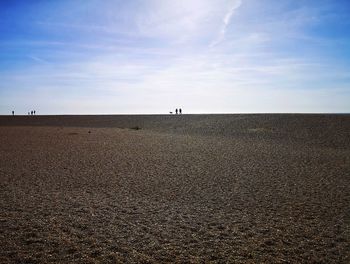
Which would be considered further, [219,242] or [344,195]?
[344,195]

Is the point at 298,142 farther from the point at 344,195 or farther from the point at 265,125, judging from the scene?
the point at 344,195

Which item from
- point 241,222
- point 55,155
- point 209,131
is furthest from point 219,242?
point 209,131

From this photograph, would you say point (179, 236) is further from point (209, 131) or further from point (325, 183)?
point (209, 131)

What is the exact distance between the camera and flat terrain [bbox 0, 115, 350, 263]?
6.28 meters

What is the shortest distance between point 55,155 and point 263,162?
418 inches

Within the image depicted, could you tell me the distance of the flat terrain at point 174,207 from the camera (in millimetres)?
6277

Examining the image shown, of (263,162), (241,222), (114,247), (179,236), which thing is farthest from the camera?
(263,162)

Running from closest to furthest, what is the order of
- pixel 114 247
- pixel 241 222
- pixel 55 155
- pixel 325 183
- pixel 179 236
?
pixel 114 247
pixel 179 236
pixel 241 222
pixel 325 183
pixel 55 155

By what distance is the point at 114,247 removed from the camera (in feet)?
21.1

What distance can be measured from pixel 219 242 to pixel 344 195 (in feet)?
18.5

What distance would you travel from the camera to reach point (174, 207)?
923 cm

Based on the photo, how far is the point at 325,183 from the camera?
12102 millimetres

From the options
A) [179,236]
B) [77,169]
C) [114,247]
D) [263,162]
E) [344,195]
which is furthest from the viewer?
[263,162]

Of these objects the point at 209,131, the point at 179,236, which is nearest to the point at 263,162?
the point at 179,236
